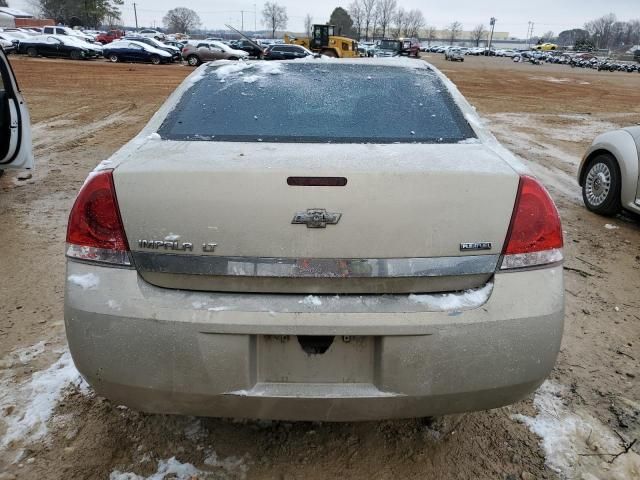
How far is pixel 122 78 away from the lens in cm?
2162

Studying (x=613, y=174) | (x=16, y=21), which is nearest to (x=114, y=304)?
(x=613, y=174)

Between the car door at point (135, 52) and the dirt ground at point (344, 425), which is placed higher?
the car door at point (135, 52)

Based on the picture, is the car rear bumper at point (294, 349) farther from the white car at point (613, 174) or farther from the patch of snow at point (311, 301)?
the white car at point (613, 174)

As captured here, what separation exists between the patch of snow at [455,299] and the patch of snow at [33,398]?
1866 millimetres

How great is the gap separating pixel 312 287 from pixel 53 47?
36293mm

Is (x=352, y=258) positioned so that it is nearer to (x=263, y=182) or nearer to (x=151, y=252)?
(x=263, y=182)

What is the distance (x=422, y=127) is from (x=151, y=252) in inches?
55.1

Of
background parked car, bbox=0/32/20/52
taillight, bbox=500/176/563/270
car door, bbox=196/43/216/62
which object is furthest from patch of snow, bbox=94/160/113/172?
background parked car, bbox=0/32/20/52

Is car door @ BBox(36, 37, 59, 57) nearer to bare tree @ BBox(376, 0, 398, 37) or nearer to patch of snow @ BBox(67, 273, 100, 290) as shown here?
patch of snow @ BBox(67, 273, 100, 290)

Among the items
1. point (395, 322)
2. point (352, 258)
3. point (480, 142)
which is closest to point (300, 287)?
point (352, 258)

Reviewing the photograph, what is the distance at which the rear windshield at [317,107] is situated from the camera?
243 centimetres

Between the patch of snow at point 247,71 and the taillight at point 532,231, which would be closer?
the taillight at point 532,231

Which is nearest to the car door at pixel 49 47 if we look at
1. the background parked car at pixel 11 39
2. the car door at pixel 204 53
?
the background parked car at pixel 11 39

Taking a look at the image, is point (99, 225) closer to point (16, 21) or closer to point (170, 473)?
point (170, 473)
